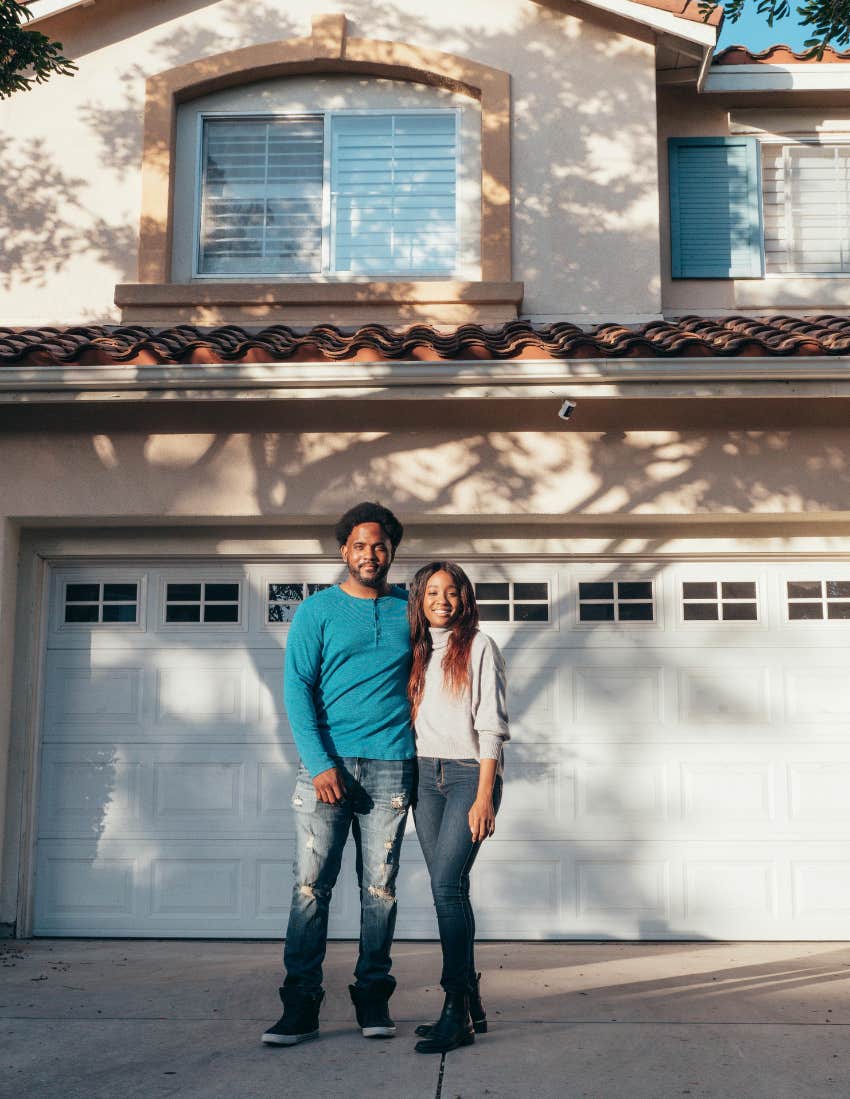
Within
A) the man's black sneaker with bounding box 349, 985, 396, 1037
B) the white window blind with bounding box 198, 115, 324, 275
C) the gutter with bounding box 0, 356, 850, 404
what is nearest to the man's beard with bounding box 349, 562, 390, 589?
the man's black sneaker with bounding box 349, 985, 396, 1037

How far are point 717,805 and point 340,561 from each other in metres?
2.68

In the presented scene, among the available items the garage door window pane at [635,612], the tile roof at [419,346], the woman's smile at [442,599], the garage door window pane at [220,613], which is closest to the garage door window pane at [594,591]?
the garage door window pane at [635,612]

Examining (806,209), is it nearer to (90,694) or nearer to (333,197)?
(333,197)

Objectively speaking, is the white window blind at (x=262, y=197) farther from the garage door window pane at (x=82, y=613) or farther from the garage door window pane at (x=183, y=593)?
the garage door window pane at (x=82, y=613)

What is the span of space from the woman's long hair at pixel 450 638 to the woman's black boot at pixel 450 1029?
104cm

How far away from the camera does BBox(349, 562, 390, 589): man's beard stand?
4457 mm

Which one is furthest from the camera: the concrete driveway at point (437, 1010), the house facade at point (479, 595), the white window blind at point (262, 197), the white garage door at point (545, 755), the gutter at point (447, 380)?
the white window blind at point (262, 197)

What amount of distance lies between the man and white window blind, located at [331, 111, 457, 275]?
14.9 ft

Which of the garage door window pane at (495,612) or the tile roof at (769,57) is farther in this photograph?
the tile roof at (769,57)

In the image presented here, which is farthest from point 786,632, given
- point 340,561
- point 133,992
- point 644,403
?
point 133,992

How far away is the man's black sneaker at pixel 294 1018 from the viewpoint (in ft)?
14.1

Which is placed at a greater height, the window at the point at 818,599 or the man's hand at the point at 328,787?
the window at the point at 818,599

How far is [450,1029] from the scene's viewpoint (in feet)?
13.8

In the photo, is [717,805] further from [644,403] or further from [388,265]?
[388,265]
